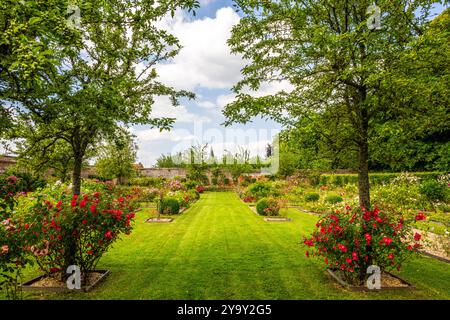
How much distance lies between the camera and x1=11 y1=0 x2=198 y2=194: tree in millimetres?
4262

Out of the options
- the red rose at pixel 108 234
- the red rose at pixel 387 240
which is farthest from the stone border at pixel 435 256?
the red rose at pixel 108 234

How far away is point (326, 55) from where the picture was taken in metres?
5.11

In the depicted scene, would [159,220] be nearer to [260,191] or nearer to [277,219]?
[277,219]

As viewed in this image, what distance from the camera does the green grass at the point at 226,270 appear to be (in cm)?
516

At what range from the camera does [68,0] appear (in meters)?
3.87

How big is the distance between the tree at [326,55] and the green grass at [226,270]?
203cm

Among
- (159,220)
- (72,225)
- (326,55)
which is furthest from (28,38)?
(159,220)

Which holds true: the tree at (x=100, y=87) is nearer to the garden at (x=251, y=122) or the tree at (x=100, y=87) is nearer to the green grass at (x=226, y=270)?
the garden at (x=251, y=122)

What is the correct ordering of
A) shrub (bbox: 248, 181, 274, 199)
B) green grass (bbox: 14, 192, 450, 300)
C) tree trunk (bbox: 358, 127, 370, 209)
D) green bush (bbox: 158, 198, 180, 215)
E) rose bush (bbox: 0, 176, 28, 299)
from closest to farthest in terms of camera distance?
rose bush (bbox: 0, 176, 28, 299) < green grass (bbox: 14, 192, 450, 300) < tree trunk (bbox: 358, 127, 370, 209) < green bush (bbox: 158, 198, 180, 215) < shrub (bbox: 248, 181, 274, 199)

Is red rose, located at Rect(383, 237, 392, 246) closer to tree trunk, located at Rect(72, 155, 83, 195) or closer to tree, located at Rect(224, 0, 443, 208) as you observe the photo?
tree, located at Rect(224, 0, 443, 208)

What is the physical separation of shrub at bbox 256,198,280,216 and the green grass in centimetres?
354

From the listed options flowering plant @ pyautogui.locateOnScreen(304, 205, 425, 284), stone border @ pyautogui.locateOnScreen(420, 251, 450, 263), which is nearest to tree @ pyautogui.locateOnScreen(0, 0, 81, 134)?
flowering plant @ pyautogui.locateOnScreen(304, 205, 425, 284)
